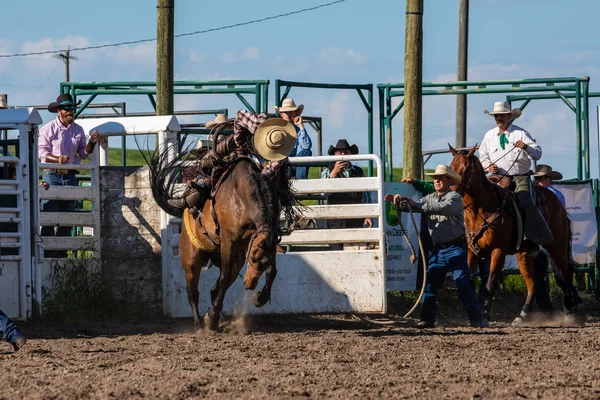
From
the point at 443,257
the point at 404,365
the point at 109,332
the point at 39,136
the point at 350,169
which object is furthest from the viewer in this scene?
the point at 350,169

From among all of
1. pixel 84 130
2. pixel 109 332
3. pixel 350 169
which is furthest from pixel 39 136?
pixel 350 169

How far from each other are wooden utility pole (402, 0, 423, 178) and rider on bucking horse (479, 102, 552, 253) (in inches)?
33.5

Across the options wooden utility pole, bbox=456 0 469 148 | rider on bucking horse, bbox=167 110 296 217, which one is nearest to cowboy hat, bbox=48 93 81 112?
rider on bucking horse, bbox=167 110 296 217

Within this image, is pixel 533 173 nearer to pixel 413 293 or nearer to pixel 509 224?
pixel 509 224

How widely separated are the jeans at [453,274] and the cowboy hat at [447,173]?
699 millimetres

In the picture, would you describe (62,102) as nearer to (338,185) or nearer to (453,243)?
(338,185)

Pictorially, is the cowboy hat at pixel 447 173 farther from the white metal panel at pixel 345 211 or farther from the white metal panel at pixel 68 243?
the white metal panel at pixel 68 243

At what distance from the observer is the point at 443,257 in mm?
11430

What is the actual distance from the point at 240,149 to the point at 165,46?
290cm

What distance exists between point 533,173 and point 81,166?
5.46 meters

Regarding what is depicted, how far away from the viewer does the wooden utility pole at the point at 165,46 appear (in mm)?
12945

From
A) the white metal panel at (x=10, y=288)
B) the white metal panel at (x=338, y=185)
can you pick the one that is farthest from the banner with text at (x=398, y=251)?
the white metal panel at (x=10, y=288)

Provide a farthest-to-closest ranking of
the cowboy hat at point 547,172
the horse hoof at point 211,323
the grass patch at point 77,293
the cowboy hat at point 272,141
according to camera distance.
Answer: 1. the cowboy hat at point 547,172
2. the grass patch at point 77,293
3. the horse hoof at point 211,323
4. the cowboy hat at point 272,141

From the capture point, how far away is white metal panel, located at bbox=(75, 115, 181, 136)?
12227mm
